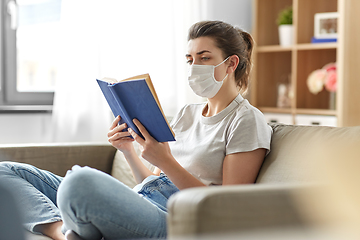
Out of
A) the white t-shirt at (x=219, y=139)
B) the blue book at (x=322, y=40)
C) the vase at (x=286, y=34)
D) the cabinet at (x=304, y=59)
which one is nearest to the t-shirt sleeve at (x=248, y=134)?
the white t-shirt at (x=219, y=139)

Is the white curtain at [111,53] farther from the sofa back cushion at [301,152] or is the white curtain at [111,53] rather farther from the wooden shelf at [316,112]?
the sofa back cushion at [301,152]

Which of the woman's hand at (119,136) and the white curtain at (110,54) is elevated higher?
the white curtain at (110,54)

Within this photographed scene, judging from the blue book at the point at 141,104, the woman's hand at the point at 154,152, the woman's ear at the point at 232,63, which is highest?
the woman's ear at the point at 232,63

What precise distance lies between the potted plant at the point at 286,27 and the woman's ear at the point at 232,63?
5.96 ft

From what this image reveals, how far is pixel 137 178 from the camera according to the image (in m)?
1.58

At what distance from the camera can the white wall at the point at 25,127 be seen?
8.27ft

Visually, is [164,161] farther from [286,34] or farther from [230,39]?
[286,34]

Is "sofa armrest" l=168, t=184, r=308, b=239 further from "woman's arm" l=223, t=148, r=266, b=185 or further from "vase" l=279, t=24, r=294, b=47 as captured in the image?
"vase" l=279, t=24, r=294, b=47

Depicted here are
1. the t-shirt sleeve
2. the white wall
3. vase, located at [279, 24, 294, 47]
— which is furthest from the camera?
vase, located at [279, 24, 294, 47]

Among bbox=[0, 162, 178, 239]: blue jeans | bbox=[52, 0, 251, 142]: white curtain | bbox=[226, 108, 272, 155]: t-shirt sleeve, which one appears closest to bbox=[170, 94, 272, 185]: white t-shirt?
bbox=[226, 108, 272, 155]: t-shirt sleeve

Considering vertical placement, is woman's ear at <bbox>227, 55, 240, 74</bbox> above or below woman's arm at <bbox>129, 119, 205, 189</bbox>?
above

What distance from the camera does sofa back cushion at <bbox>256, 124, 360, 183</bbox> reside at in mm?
1256

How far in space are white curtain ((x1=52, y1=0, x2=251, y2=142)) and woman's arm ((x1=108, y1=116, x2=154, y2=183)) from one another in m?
1.07

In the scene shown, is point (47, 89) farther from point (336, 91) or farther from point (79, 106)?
point (336, 91)
